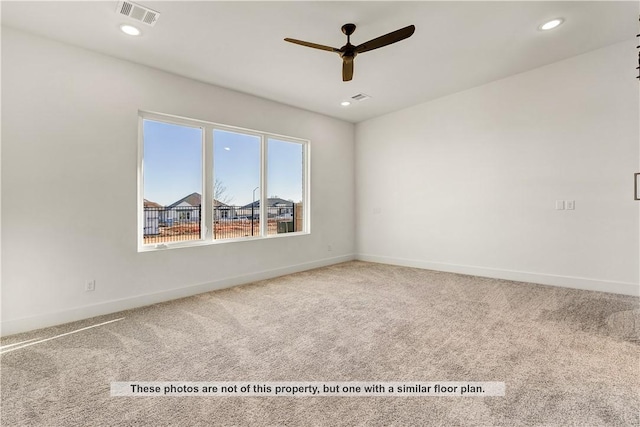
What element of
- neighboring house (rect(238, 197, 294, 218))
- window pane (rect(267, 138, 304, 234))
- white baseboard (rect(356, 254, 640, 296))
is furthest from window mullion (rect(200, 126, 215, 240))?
white baseboard (rect(356, 254, 640, 296))

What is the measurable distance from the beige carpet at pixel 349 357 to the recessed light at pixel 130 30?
2.87m

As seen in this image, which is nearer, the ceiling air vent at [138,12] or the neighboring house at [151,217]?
the ceiling air vent at [138,12]

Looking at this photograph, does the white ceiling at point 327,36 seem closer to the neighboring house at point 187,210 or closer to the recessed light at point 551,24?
the recessed light at point 551,24

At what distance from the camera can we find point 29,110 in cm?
288

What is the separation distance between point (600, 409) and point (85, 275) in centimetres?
436

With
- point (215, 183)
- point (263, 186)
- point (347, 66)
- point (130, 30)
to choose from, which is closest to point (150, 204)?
point (215, 183)

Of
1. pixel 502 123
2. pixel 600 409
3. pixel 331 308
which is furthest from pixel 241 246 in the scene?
pixel 502 123

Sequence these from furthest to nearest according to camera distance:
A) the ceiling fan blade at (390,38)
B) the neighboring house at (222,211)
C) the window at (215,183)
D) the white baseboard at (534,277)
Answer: the neighboring house at (222,211), the window at (215,183), the white baseboard at (534,277), the ceiling fan blade at (390,38)

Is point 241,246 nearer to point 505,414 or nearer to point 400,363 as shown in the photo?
point 400,363

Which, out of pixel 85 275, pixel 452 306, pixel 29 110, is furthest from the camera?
pixel 452 306

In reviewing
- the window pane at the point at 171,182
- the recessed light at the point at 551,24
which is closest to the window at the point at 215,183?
the window pane at the point at 171,182

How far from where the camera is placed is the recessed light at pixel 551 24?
3.01 m

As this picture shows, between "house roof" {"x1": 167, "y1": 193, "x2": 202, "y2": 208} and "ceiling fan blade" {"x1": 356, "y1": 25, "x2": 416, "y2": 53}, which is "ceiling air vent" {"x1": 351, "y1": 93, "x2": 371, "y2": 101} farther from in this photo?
"house roof" {"x1": 167, "y1": 193, "x2": 202, "y2": 208}

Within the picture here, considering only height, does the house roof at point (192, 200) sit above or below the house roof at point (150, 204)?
above
